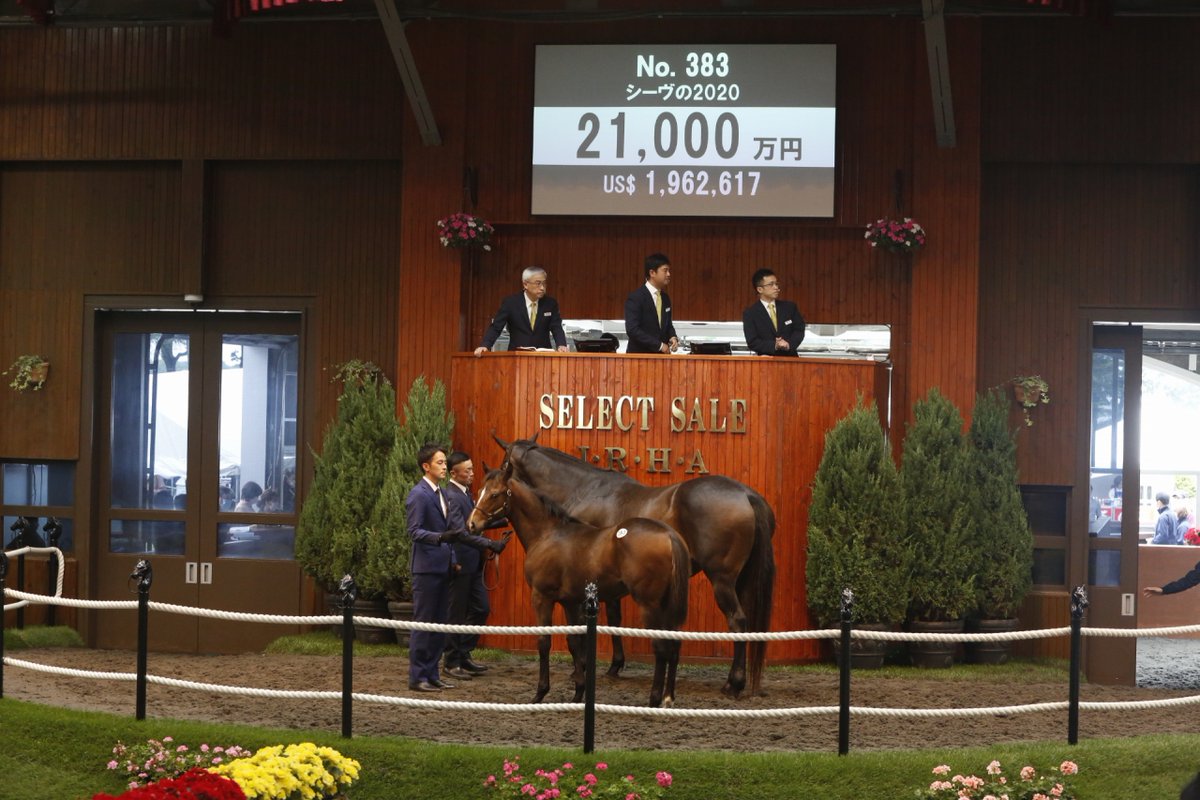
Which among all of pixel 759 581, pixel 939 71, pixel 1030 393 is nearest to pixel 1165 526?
pixel 1030 393

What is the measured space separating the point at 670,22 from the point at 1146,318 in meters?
5.44

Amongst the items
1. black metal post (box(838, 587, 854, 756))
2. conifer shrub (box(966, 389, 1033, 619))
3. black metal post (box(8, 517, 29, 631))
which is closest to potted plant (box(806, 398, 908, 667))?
conifer shrub (box(966, 389, 1033, 619))

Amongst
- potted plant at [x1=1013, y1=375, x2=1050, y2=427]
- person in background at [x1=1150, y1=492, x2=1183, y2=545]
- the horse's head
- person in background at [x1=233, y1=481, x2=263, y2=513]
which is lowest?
person in background at [x1=1150, y1=492, x2=1183, y2=545]

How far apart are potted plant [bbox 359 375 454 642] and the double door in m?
2.24

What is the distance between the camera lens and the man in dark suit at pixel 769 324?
12.4 m

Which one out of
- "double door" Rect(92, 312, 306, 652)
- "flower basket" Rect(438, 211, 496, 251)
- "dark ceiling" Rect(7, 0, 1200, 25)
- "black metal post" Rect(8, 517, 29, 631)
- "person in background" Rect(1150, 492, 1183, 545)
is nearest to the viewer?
"dark ceiling" Rect(7, 0, 1200, 25)

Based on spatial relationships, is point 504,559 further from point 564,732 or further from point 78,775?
point 78,775

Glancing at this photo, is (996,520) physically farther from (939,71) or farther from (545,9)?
(545,9)

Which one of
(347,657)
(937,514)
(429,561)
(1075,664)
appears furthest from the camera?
(937,514)

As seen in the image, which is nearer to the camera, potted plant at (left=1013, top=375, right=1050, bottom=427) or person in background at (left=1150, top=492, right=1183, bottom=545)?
potted plant at (left=1013, top=375, right=1050, bottom=427)

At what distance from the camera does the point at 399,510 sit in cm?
1284

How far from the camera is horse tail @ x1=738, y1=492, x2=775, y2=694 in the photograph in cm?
1041

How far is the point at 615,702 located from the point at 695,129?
6334 mm

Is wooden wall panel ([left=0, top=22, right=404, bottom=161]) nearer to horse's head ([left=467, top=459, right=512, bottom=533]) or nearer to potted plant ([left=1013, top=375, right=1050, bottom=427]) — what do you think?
horse's head ([left=467, top=459, right=512, bottom=533])
